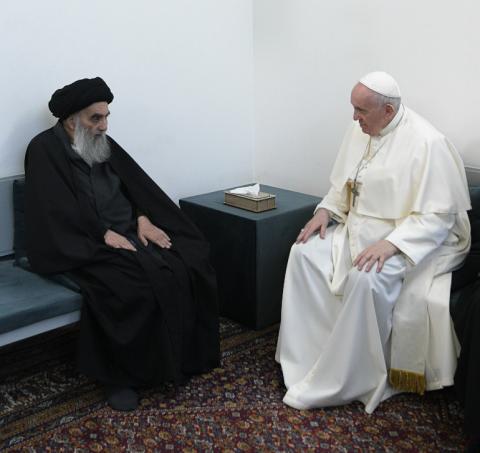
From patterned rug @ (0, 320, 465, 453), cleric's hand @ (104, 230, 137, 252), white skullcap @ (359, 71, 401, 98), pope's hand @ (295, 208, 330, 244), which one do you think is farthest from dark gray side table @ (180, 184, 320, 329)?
white skullcap @ (359, 71, 401, 98)

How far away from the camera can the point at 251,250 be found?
3.45 meters

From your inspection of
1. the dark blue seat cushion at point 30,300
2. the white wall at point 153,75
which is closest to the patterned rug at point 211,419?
the dark blue seat cushion at point 30,300

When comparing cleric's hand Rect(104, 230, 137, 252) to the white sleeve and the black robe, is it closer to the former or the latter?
the black robe

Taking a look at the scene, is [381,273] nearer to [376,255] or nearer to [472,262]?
[376,255]

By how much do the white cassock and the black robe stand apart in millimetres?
442

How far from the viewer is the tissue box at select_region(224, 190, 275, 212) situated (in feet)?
11.5

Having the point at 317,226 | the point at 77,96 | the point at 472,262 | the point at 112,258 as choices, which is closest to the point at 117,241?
the point at 112,258

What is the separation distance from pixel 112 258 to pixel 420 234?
1450 millimetres

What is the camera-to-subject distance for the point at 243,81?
4.29 meters

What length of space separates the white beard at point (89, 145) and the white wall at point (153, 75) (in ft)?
1.23

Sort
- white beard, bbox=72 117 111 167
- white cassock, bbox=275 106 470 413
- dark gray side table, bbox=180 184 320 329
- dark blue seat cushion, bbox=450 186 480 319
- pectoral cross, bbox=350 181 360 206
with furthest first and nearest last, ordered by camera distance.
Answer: dark gray side table, bbox=180 184 320 329
pectoral cross, bbox=350 181 360 206
white beard, bbox=72 117 111 167
dark blue seat cushion, bbox=450 186 480 319
white cassock, bbox=275 106 470 413

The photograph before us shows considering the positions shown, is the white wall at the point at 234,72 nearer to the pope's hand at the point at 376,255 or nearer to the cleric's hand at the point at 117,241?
the cleric's hand at the point at 117,241

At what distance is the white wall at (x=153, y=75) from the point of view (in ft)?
10.5

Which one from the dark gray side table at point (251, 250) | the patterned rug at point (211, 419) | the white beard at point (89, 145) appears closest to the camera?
the patterned rug at point (211, 419)
